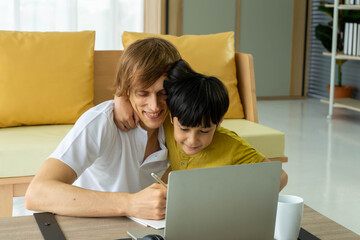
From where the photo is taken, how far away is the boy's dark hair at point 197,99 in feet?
3.97

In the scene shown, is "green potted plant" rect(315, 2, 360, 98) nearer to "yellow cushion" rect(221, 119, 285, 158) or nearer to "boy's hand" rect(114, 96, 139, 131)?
"yellow cushion" rect(221, 119, 285, 158)

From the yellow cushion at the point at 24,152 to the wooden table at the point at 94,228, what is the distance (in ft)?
3.97

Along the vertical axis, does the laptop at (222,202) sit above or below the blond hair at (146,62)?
below

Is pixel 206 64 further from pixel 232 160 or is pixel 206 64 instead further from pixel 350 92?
pixel 350 92

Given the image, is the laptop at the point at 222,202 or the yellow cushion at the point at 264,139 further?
the yellow cushion at the point at 264,139

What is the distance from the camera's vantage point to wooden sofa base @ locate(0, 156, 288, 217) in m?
2.24

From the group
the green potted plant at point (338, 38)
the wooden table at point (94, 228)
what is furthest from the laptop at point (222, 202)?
the green potted plant at point (338, 38)

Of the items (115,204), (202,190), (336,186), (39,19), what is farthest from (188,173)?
(39,19)

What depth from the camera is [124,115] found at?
4.52 ft

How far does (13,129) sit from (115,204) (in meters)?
1.64

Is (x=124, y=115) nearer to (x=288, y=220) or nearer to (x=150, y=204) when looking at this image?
(x=150, y=204)

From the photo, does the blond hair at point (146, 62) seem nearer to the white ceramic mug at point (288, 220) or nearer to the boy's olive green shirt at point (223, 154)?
the boy's olive green shirt at point (223, 154)

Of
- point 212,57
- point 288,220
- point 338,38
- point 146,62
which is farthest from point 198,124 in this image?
point 338,38

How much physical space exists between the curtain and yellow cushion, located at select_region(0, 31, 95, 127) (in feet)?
8.12
